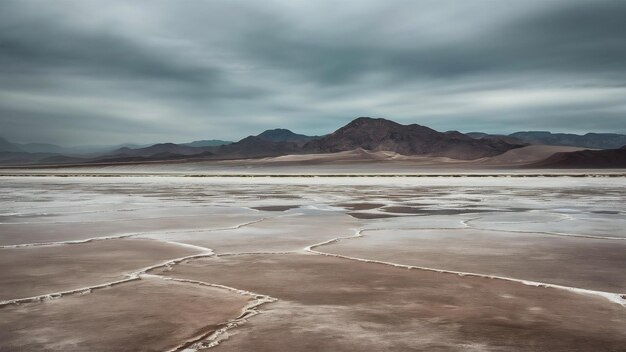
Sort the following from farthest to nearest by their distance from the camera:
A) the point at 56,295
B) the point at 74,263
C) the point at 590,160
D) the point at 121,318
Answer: the point at 590,160, the point at 74,263, the point at 56,295, the point at 121,318

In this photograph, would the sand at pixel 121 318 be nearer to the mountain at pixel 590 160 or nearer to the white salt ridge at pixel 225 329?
the white salt ridge at pixel 225 329

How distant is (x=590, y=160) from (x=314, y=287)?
102081mm

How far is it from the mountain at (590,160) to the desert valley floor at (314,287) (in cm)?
9236

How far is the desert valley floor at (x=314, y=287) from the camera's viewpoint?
337cm

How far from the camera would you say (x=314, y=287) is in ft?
15.6

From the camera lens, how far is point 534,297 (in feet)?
14.5

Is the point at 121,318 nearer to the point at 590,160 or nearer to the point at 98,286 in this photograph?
the point at 98,286

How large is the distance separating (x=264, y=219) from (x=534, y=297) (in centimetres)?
695

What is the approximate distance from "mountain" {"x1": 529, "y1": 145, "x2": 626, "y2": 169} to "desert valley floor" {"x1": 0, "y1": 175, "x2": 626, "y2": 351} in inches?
3636

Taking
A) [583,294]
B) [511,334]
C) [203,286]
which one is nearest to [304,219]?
[203,286]

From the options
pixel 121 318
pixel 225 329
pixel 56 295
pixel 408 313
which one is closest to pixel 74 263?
pixel 56 295

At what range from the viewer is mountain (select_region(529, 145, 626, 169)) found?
92062mm

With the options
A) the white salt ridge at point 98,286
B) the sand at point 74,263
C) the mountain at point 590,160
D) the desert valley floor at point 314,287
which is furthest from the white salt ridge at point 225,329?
the mountain at point 590,160

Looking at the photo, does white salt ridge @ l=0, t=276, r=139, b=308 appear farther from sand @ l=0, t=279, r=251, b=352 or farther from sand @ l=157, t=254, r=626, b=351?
sand @ l=157, t=254, r=626, b=351
